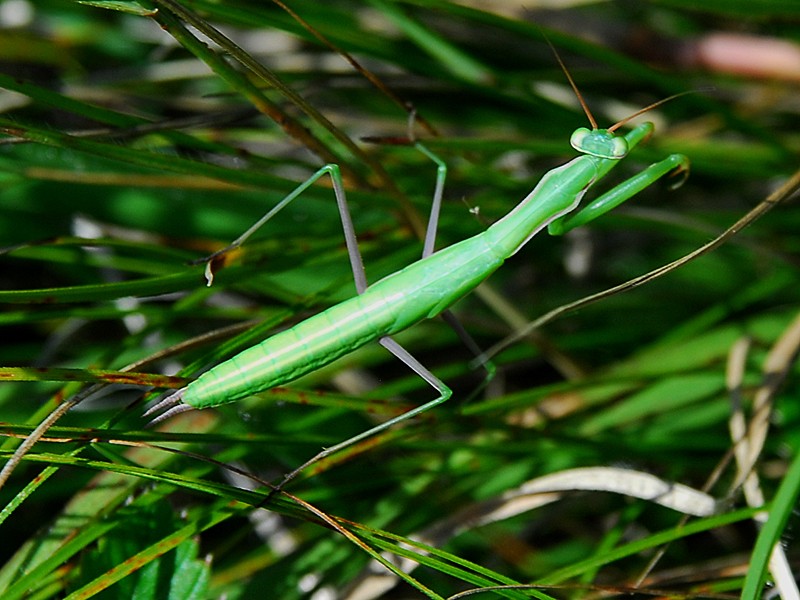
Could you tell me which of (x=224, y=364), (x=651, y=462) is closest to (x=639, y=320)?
(x=651, y=462)

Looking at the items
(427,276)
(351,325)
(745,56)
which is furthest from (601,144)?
(745,56)

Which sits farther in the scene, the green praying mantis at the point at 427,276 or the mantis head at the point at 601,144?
the mantis head at the point at 601,144

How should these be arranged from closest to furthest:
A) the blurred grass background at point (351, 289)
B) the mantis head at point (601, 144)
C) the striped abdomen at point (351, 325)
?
the striped abdomen at point (351, 325)
the blurred grass background at point (351, 289)
the mantis head at point (601, 144)

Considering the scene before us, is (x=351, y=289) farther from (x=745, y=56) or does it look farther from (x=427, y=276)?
(x=745, y=56)

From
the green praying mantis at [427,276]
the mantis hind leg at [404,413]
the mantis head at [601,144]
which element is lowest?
the mantis hind leg at [404,413]

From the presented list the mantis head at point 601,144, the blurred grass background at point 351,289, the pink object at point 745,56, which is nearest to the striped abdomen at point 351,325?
the blurred grass background at point 351,289

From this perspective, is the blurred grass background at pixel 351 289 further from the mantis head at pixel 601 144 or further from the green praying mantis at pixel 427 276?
the mantis head at pixel 601 144

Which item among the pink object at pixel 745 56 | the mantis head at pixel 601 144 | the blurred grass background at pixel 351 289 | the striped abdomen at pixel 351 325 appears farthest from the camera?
the pink object at pixel 745 56
